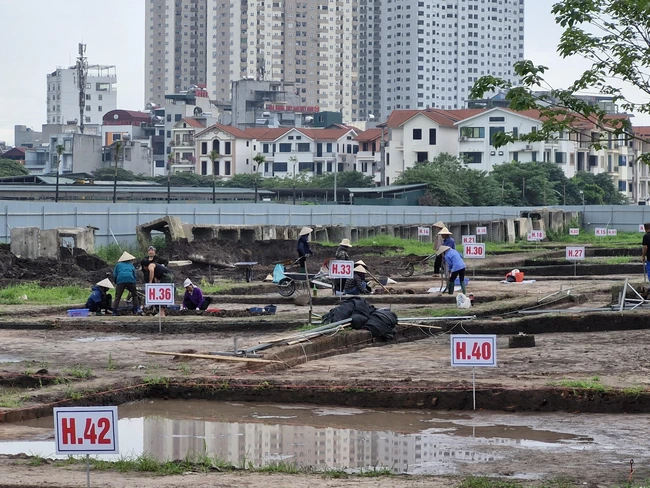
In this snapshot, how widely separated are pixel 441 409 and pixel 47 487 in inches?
255

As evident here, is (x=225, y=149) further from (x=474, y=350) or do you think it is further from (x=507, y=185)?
(x=474, y=350)

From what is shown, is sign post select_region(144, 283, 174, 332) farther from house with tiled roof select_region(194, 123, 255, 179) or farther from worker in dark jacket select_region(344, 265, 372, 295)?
house with tiled roof select_region(194, 123, 255, 179)

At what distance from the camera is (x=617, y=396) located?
46.1ft

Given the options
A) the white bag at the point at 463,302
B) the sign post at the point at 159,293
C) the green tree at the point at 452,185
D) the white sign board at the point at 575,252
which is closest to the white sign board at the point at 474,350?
the sign post at the point at 159,293

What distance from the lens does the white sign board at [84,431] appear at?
8.78m

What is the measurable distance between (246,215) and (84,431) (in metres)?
44.8

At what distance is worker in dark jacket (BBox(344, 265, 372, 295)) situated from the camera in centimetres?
2850

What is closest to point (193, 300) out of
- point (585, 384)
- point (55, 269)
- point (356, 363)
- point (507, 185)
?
point (356, 363)

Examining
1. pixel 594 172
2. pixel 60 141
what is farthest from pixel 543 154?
pixel 60 141

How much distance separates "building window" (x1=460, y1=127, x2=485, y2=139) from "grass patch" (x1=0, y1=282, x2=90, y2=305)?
259 ft

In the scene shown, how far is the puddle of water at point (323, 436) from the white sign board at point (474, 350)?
662mm

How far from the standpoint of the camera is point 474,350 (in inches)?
548

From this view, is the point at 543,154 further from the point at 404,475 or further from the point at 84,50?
the point at 404,475

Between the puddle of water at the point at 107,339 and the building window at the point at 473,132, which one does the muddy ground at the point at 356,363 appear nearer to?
the puddle of water at the point at 107,339
